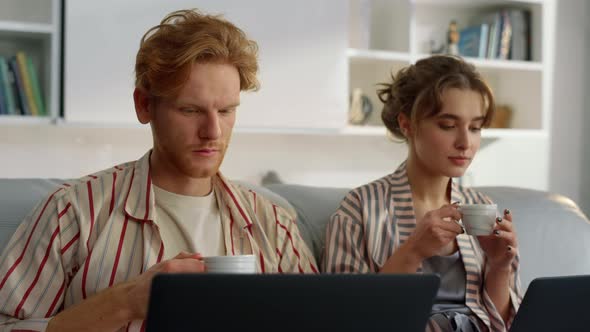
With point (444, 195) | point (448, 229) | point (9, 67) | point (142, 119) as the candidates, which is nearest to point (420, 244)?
point (448, 229)

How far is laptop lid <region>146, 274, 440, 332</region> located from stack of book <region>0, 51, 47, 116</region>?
2.13m

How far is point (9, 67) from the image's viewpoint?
2.99m

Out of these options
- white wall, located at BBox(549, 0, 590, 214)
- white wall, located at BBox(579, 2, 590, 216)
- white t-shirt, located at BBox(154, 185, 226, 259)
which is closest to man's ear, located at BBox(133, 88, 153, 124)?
white t-shirt, located at BBox(154, 185, 226, 259)

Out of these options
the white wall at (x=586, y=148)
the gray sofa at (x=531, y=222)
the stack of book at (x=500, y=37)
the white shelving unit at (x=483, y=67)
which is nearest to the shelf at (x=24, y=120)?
the gray sofa at (x=531, y=222)

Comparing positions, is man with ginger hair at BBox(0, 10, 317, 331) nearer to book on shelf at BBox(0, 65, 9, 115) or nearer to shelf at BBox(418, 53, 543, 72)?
book on shelf at BBox(0, 65, 9, 115)

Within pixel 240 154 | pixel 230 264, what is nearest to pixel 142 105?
pixel 230 264

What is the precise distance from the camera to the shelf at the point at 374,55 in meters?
3.42

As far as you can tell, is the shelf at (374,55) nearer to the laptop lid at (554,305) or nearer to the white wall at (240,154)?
the white wall at (240,154)

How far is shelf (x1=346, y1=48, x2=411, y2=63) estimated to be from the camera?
11.2 feet

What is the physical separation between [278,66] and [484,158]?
1288 millimetres

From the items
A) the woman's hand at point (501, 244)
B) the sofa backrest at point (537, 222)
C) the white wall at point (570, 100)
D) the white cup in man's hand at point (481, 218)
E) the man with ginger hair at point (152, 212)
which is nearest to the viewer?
the man with ginger hair at point (152, 212)

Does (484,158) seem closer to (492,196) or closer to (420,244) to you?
(492,196)

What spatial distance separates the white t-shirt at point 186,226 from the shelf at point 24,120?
4.71 feet

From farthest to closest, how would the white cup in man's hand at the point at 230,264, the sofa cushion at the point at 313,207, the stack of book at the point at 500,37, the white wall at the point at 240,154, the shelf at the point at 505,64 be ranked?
the stack of book at the point at 500,37, the shelf at the point at 505,64, the white wall at the point at 240,154, the sofa cushion at the point at 313,207, the white cup in man's hand at the point at 230,264
